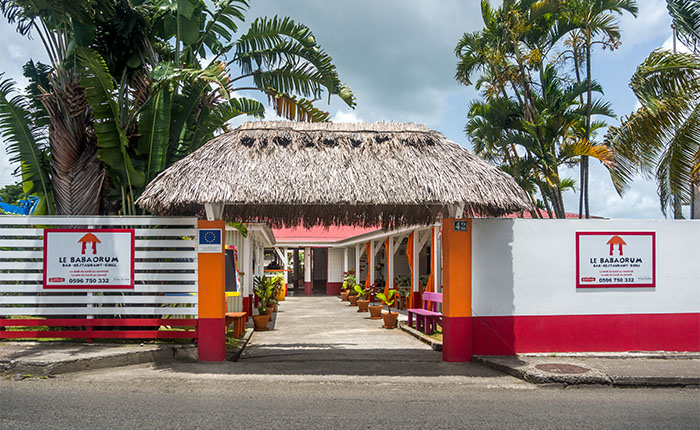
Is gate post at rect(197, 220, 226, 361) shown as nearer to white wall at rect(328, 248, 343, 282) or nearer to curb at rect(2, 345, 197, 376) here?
curb at rect(2, 345, 197, 376)

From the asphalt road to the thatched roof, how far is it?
2.67m

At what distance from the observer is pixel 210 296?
948cm

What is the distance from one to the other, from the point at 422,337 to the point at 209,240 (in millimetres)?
5893

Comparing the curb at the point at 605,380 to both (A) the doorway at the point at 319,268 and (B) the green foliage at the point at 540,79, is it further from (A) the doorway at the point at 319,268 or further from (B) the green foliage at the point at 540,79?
(A) the doorway at the point at 319,268

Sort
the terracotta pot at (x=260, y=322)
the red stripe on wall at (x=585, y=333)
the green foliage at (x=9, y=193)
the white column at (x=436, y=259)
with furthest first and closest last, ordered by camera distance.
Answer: the green foliage at (x=9, y=193) → the white column at (x=436, y=259) → the terracotta pot at (x=260, y=322) → the red stripe on wall at (x=585, y=333)

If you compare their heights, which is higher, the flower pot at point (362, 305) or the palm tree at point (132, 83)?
the palm tree at point (132, 83)

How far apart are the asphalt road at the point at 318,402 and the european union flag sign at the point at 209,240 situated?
6.08ft

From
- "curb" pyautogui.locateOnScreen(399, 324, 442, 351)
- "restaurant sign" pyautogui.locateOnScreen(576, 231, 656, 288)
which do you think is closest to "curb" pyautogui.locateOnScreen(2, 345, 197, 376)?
"curb" pyautogui.locateOnScreen(399, 324, 442, 351)

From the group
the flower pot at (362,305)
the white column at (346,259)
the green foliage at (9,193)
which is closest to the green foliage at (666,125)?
the flower pot at (362,305)

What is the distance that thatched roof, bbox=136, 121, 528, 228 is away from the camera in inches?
367

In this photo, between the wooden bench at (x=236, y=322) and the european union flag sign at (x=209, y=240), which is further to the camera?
the wooden bench at (x=236, y=322)

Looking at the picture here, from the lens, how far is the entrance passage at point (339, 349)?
9.60 meters

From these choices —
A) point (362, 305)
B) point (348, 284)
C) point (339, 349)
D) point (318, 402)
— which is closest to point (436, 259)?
point (339, 349)

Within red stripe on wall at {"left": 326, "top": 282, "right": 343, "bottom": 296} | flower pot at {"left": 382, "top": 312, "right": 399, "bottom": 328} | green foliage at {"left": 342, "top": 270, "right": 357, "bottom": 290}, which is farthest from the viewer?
red stripe on wall at {"left": 326, "top": 282, "right": 343, "bottom": 296}
